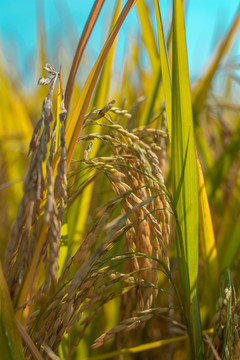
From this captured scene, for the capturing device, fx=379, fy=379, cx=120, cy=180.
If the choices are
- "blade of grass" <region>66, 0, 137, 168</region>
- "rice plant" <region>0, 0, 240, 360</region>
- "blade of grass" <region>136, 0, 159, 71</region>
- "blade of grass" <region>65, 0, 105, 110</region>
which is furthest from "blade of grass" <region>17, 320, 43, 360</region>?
"blade of grass" <region>136, 0, 159, 71</region>

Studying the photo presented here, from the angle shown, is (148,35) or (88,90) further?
(148,35)

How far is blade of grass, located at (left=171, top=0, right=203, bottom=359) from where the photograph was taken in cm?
58

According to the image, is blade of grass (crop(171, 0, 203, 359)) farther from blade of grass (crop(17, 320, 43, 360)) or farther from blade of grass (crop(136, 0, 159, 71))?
blade of grass (crop(136, 0, 159, 71))

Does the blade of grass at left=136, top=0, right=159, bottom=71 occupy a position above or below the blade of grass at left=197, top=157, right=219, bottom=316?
above

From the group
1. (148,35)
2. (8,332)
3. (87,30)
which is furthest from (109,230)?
(148,35)

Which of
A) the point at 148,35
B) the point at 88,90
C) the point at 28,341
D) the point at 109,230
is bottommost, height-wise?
the point at 28,341

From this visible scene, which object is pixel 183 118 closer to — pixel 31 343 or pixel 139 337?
pixel 31 343

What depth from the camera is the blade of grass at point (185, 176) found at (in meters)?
0.58

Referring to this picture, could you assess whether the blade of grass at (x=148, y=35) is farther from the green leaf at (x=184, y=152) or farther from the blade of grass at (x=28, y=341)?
the blade of grass at (x=28, y=341)

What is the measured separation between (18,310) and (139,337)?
46 cm

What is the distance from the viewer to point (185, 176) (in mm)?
599

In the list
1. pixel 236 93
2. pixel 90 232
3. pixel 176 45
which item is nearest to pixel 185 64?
Result: pixel 176 45

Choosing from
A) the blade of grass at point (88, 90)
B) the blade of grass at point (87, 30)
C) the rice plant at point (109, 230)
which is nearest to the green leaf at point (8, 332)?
the rice plant at point (109, 230)

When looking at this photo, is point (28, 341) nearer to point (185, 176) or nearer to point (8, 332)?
point (8, 332)
